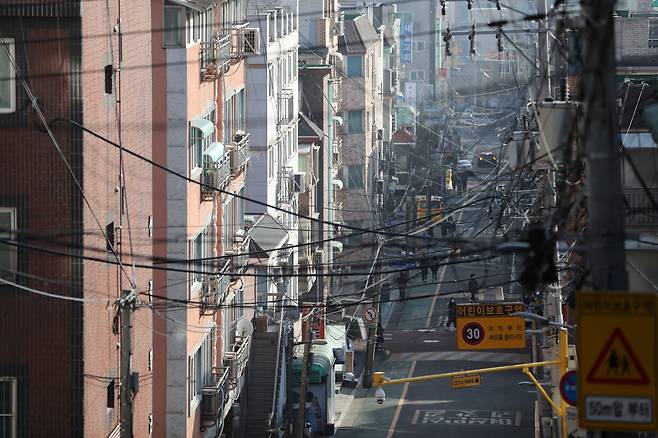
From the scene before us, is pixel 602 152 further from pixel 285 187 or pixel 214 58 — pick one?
pixel 285 187

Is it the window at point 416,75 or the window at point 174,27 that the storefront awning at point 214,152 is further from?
the window at point 416,75

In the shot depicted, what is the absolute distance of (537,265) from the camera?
1130 centimetres

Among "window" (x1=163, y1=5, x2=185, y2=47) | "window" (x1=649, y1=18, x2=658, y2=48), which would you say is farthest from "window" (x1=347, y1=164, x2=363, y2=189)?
"window" (x1=163, y1=5, x2=185, y2=47)

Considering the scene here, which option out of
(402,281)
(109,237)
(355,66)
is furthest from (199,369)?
(355,66)

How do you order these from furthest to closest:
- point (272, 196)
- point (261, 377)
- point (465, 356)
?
point (465, 356) → point (272, 196) → point (261, 377)

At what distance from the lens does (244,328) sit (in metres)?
37.8

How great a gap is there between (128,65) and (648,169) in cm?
886

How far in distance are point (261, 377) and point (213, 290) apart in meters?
7.79

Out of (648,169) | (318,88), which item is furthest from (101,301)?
(318,88)

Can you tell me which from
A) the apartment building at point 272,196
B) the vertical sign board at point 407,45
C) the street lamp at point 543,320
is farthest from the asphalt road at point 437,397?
the vertical sign board at point 407,45

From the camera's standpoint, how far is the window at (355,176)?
7248 cm

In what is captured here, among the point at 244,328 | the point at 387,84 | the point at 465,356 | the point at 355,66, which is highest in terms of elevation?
the point at 387,84

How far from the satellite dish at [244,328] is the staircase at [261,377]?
1.68 ft

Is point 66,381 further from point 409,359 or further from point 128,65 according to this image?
point 409,359
